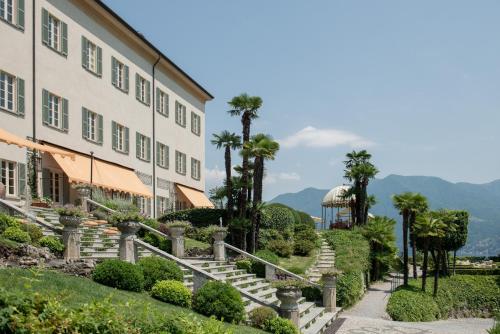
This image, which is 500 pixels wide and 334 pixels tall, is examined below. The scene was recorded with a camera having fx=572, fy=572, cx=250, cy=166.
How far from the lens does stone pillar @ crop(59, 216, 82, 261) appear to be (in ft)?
51.8

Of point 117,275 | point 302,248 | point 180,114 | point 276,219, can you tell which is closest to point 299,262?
point 302,248

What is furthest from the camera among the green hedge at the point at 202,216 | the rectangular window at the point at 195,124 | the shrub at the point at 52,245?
the rectangular window at the point at 195,124

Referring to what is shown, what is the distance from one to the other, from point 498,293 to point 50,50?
118 feet

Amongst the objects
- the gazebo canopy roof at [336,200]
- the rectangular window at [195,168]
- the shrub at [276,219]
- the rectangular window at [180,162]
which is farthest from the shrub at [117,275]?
the gazebo canopy roof at [336,200]

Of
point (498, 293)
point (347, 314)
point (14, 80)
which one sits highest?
point (14, 80)

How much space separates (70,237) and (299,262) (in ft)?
56.3

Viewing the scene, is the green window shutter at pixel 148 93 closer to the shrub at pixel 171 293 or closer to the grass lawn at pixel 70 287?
the shrub at pixel 171 293

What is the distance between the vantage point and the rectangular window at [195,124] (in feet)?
156

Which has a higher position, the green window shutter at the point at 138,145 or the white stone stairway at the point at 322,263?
the green window shutter at the point at 138,145

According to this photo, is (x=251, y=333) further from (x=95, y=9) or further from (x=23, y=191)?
(x=95, y=9)

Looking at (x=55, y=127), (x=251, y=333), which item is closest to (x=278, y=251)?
(x=55, y=127)

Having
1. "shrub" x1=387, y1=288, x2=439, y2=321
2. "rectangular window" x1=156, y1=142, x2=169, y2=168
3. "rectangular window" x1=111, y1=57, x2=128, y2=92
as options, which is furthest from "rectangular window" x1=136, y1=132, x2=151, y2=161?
"shrub" x1=387, y1=288, x2=439, y2=321

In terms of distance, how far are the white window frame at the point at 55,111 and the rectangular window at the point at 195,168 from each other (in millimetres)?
21030

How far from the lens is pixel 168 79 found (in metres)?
42.0
